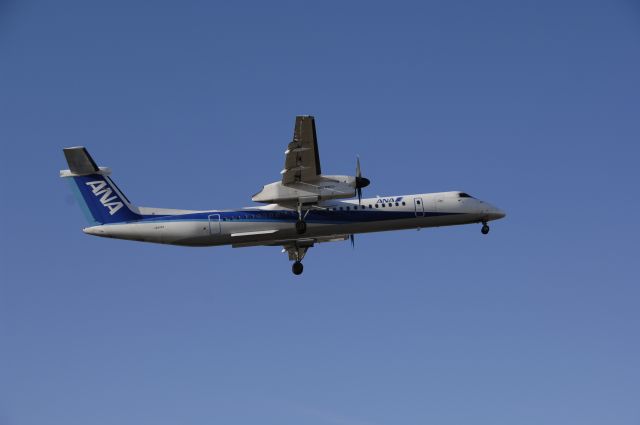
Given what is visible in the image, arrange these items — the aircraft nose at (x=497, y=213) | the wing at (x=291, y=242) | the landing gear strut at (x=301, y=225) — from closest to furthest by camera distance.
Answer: the landing gear strut at (x=301, y=225) → the wing at (x=291, y=242) → the aircraft nose at (x=497, y=213)

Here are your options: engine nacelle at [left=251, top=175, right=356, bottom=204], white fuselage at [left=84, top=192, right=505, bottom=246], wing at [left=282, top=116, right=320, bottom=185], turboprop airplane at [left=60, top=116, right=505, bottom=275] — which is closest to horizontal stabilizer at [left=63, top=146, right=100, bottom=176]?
turboprop airplane at [left=60, top=116, right=505, bottom=275]

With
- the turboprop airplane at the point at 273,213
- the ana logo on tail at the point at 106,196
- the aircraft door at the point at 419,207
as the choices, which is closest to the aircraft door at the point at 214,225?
the turboprop airplane at the point at 273,213

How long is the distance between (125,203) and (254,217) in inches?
230

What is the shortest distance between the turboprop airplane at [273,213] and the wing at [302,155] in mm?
43

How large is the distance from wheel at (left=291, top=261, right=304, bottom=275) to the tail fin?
27.0ft

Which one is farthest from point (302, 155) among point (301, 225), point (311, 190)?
point (301, 225)

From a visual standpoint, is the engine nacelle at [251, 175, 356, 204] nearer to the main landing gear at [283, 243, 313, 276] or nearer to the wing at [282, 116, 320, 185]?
the wing at [282, 116, 320, 185]

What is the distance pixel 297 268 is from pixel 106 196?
390 inches

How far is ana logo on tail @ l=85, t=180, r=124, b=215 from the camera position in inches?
1449

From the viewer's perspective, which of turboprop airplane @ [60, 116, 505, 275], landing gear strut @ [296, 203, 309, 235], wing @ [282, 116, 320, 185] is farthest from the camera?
landing gear strut @ [296, 203, 309, 235]

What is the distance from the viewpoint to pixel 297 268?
133 feet

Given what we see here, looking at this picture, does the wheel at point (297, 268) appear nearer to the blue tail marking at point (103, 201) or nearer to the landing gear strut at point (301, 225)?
the landing gear strut at point (301, 225)

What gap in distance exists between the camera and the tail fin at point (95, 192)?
36719 mm

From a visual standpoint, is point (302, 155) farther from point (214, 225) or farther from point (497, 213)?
point (497, 213)
